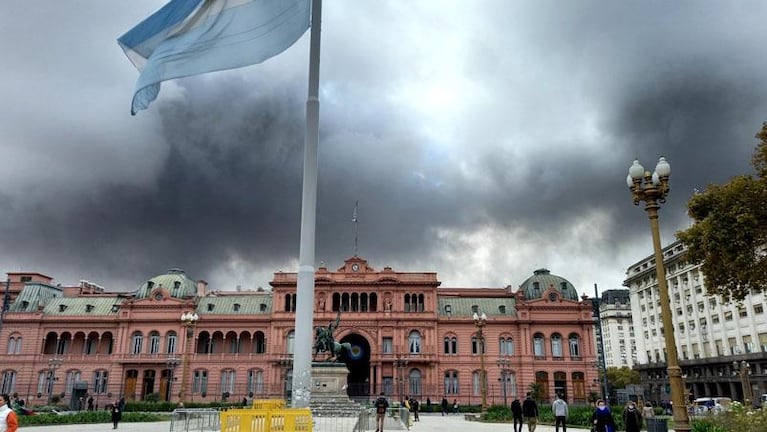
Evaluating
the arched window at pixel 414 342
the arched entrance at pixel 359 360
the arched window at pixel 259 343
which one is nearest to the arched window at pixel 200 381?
the arched window at pixel 259 343

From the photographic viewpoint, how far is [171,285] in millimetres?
74750

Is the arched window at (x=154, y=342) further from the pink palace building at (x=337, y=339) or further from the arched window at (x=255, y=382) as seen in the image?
the arched window at (x=255, y=382)

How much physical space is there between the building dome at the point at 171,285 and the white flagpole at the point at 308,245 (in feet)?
209

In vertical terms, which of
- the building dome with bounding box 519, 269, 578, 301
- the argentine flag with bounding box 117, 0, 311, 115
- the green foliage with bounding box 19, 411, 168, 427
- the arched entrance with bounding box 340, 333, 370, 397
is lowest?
the green foliage with bounding box 19, 411, 168, 427

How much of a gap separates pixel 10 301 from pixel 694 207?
84108 mm

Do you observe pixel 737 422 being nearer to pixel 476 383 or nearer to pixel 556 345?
pixel 476 383

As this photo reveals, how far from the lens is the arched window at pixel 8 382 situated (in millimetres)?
68688

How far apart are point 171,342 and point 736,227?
204 ft

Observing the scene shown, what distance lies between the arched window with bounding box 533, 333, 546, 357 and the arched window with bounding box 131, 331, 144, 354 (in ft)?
154

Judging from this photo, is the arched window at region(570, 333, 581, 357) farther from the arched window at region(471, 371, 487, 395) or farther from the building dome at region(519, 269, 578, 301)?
the arched window at region(471, 371, 487, 395)

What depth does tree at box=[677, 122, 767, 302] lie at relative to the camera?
81.9ft

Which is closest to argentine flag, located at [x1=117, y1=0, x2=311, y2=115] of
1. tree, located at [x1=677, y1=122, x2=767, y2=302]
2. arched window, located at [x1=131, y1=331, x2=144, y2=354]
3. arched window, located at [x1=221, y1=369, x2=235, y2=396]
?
tree, located at [x1=677, y1=122, x2=767, y2=302]

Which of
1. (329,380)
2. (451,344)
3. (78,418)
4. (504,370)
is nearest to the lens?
(78,418)

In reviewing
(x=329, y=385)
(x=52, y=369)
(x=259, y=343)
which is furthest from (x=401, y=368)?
(x=52, y=369)
